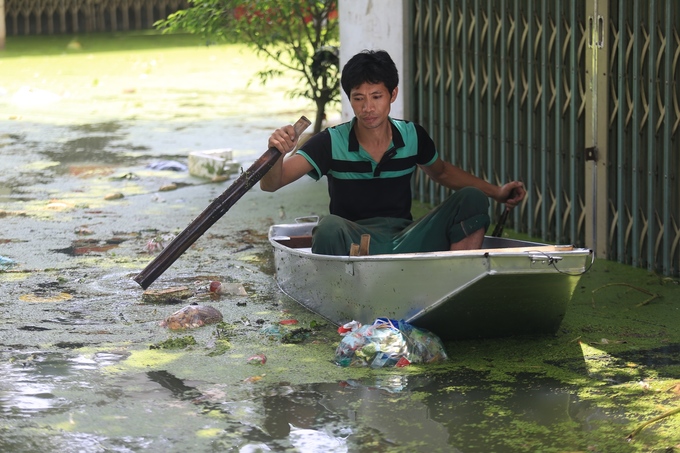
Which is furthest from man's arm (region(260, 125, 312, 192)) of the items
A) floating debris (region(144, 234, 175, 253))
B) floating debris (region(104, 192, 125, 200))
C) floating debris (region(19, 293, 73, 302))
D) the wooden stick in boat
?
floating debris (region(104, 192, 125, 200))

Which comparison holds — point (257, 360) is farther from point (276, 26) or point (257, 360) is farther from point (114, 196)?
point (276, 26)

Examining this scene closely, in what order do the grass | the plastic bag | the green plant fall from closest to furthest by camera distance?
the plastic bag < the green plant < the grass

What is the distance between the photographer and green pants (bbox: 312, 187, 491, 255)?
204 inches

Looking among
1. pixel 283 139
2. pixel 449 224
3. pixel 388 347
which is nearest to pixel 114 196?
pixel 283 139

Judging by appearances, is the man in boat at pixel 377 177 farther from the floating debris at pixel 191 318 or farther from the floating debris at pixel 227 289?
the floating debris at pixel 227 289

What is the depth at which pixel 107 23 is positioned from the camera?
72.5 feet

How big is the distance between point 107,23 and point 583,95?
1676 cm

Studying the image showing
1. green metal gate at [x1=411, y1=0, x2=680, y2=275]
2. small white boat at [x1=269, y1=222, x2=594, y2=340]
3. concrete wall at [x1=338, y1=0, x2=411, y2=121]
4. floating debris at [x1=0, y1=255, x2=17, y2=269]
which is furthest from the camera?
concrete wall at [x1=338, y1=0, x2=411, y2=121]

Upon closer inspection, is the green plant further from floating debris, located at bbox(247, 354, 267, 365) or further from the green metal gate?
A: floating debris, located at bbox(247, 354, 267, 365)

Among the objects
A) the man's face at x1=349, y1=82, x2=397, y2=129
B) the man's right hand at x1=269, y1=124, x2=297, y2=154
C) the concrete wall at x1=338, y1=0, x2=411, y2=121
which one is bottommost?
the man's right hand at x1=269, y1=124, x2=297, y2=154

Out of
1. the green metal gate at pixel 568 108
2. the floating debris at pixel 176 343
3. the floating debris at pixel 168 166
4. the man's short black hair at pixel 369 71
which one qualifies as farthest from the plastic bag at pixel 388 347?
the floating debris at pixel 168 166

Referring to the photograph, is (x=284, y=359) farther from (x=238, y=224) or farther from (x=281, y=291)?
(x=238, y=224)

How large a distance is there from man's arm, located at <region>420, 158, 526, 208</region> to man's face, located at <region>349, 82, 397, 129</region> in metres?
0.47

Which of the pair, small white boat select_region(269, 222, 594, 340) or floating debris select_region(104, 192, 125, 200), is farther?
floating debris select_region(104, 192, 125, 200)
